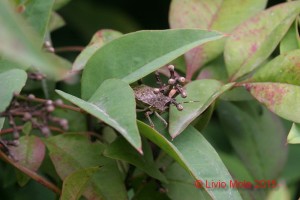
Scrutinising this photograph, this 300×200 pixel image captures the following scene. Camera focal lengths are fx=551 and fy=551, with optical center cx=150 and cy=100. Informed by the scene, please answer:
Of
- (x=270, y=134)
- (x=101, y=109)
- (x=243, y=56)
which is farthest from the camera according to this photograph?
(x=270, y=134)

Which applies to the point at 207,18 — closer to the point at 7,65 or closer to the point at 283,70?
the point at 283,70

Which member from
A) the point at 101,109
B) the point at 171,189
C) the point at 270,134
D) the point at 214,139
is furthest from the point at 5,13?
the point at 214,139

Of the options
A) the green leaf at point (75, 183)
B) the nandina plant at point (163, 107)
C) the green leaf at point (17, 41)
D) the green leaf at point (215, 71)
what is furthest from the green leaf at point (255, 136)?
the green leaf at point (17, 41)

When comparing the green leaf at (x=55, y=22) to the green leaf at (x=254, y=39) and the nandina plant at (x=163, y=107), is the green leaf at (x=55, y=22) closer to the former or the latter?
the nandina plant at (x=163, y=107)

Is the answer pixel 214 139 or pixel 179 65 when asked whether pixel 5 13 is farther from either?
pixel 214 139

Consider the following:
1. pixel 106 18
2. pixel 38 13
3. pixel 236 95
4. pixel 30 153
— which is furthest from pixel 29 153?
pixel 106 18

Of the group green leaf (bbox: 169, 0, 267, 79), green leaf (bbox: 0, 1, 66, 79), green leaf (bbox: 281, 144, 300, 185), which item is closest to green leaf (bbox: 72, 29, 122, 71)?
green leaf (bbox: 169, 0, 267, 79)
